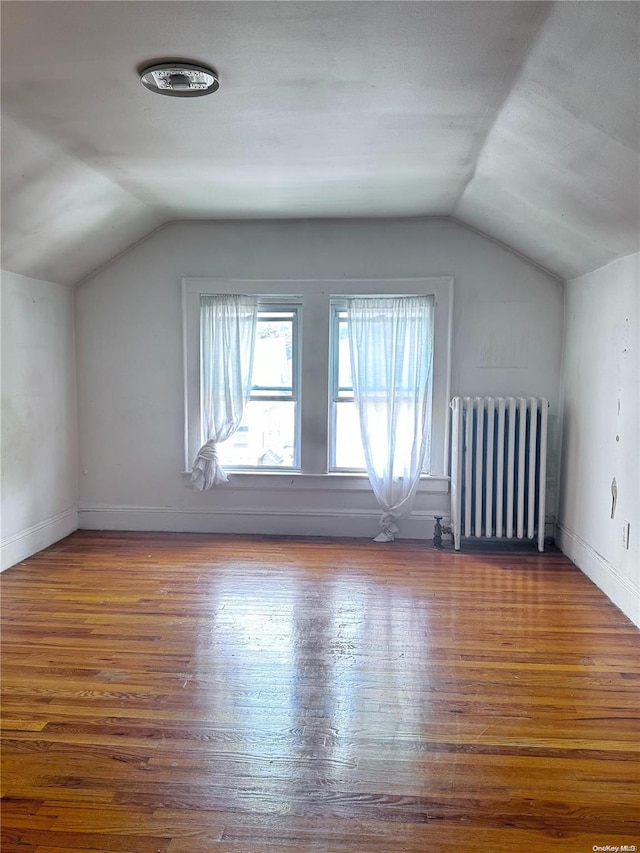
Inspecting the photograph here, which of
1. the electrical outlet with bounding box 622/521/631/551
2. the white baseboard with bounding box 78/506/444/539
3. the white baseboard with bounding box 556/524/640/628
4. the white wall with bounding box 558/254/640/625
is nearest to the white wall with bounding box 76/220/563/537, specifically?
the white baseboard with bounding box 78/506/444/539

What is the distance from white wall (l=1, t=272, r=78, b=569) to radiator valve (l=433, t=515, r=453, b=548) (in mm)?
3008

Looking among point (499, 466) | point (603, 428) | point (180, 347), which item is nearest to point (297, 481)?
point (180, 347)

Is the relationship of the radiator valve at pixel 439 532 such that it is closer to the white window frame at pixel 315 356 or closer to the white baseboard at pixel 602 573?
the white window frame at pixel 315 356

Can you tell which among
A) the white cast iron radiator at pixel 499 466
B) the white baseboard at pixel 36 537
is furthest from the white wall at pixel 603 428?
the white baseboard at pixel 36 537

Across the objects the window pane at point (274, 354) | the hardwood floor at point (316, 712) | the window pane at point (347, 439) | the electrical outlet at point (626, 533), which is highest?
the window pane at point (274, 354)

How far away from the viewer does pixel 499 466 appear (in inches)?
185

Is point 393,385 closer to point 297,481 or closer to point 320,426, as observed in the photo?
point 320,426

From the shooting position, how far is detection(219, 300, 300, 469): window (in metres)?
5.12

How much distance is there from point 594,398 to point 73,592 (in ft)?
11.9

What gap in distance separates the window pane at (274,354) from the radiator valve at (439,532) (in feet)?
5.24

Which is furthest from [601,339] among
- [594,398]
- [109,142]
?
[109,142]

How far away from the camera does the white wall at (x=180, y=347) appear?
193 inches

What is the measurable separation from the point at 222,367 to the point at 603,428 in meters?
2.87

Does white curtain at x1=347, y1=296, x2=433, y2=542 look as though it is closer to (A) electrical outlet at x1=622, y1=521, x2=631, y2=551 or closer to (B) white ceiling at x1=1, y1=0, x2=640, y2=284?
(B) white ceiling at x1=1, y1=0, x2=640, y2=284
